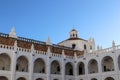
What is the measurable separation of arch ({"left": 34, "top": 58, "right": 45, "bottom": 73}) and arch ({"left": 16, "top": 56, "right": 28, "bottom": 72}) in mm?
2459

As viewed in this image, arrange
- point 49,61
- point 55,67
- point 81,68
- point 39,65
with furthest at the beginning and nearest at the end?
point 81,68
point 55,67
point 39,65
point 49,61

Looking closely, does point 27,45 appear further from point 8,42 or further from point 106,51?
point 106,51

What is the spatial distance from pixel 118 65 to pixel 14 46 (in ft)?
66.4

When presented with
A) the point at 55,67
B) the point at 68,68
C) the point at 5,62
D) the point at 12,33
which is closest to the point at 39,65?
the point at 55,67

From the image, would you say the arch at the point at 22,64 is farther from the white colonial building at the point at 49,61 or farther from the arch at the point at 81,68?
the arch at the point at 81,68

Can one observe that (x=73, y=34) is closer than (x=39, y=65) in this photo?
No

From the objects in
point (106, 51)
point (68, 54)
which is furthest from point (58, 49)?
point (106, 51)

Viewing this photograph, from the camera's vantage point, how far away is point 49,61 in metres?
39.6

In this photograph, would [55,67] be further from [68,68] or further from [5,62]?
[5,62]

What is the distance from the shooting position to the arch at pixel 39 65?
133 feet

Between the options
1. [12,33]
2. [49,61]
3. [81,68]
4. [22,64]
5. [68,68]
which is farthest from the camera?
[68,68]

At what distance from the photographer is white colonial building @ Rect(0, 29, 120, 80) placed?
34875mm

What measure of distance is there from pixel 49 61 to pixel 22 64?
224 inches

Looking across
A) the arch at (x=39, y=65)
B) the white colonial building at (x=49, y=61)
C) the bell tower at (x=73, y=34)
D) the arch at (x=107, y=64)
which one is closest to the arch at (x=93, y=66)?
the white colonial building at (x=49, y=61)
